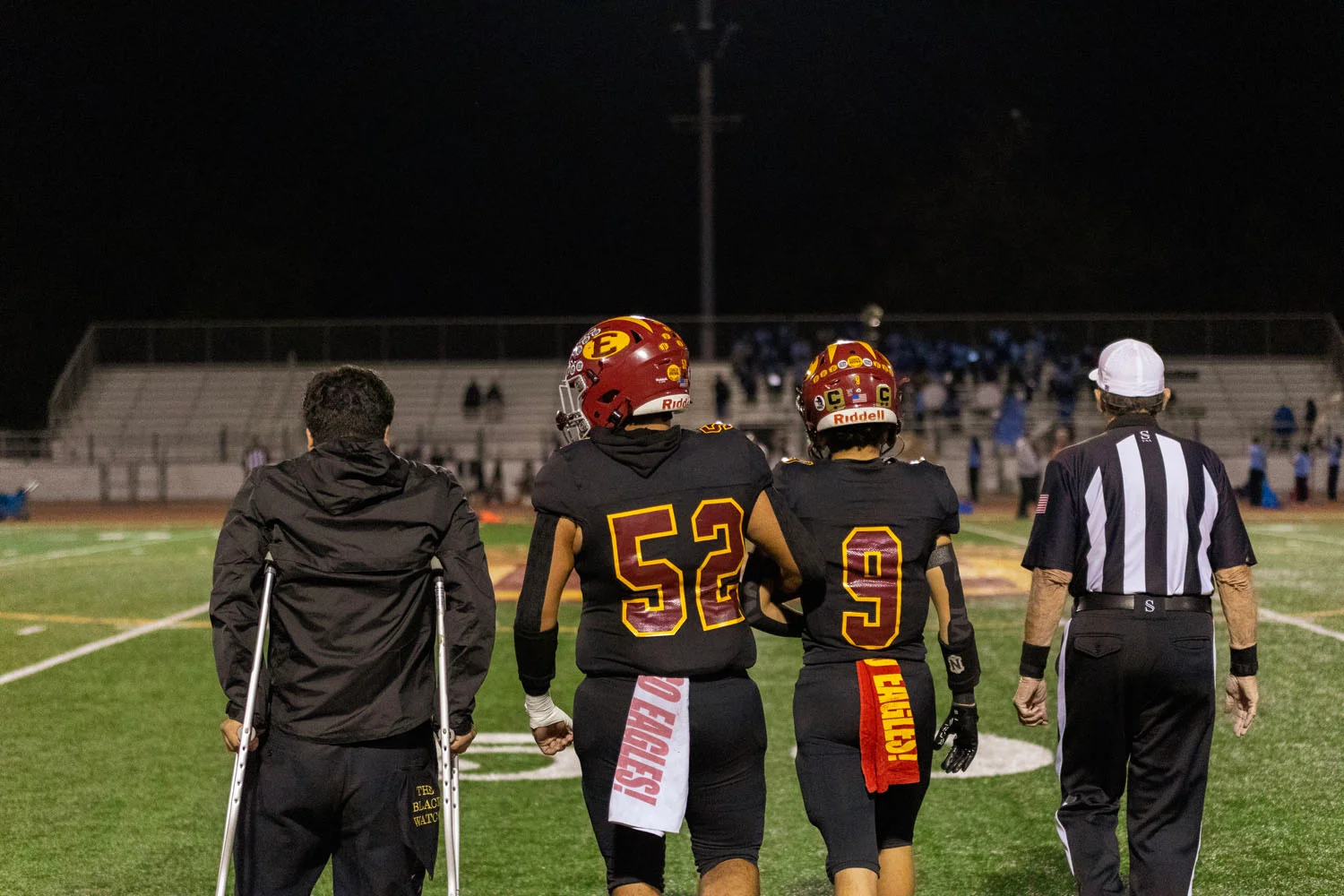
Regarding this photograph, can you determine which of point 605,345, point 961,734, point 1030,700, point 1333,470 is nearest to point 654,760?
A: point 605,345

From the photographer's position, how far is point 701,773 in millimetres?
3707

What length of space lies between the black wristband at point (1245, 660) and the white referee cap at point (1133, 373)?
0.91 m

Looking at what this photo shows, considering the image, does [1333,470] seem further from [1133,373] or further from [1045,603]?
[1045,603]

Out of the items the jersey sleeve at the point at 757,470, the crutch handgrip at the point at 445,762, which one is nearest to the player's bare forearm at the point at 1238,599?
the jersey sleeve at the point at 757,470

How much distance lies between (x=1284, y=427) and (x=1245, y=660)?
2948cm

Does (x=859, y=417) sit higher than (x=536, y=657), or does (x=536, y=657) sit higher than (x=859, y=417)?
(x=859, y=417)

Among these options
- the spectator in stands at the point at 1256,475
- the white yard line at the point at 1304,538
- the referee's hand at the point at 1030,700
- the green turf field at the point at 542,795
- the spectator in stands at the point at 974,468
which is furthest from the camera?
the spectator in stands at the point at 974,468

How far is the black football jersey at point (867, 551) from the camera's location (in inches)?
165

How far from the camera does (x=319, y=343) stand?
36875 mm

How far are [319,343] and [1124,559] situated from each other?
113 feet

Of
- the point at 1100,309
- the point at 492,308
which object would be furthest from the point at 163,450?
the point at 1100,309

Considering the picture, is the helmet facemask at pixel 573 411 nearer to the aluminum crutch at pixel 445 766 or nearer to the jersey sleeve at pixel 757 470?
the jersey sleeve at pixel 757 470

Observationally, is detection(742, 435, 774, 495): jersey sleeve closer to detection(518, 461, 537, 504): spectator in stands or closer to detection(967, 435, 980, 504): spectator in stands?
detection(967, 435, 980, 504): spectator in stands

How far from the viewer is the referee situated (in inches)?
174
